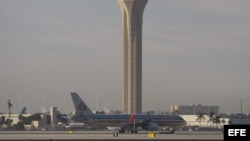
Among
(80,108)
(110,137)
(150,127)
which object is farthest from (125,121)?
(110,137)

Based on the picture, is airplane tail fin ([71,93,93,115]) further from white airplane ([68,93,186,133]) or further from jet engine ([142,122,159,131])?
jet engine ([142,122,159,131])

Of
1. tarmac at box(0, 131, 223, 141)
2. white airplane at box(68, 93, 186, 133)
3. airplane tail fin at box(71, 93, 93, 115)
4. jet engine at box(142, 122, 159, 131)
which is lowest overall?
tarmac at box(0, 131, 223, 141)

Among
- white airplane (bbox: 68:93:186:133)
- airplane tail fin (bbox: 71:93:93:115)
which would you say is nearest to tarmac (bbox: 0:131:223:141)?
white airplane (bbox: 68:93:186:133)

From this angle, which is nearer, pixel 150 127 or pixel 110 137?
pixel 110 137

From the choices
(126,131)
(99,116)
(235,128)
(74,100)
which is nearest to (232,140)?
(235,128)

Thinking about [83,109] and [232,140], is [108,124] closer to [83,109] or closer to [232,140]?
[83,109]

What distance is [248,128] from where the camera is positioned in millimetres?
39125

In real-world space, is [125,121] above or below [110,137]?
above

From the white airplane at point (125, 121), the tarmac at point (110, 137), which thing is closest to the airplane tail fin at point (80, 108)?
the white airplane at point (125, 121)

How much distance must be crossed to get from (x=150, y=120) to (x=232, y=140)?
138 m

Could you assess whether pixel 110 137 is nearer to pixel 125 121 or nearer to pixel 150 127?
pixel 125 121

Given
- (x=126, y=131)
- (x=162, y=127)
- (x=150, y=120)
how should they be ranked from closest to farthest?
(x=126, y=131)
(x=150, y=120)
(x=162, y=127)

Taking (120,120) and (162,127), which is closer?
(120,120)

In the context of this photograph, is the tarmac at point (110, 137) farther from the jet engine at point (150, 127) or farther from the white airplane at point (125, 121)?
A: the jet engine at point (150, 127)
